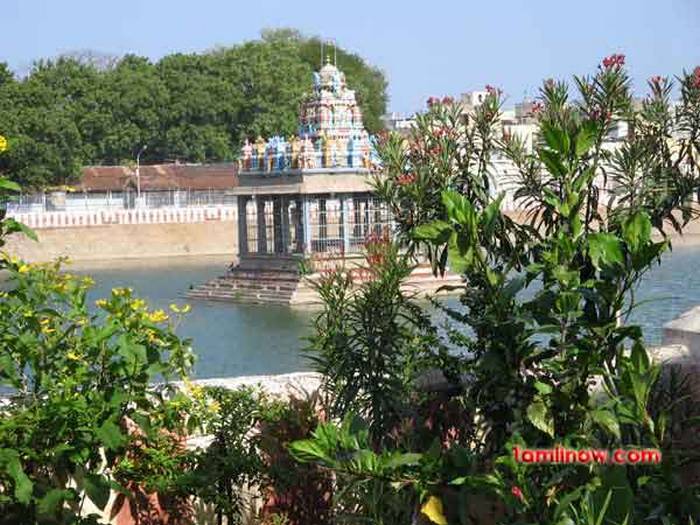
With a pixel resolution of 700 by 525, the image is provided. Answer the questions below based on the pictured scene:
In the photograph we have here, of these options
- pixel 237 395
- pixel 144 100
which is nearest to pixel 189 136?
pixel 144 100

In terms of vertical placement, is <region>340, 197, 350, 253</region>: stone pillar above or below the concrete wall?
above

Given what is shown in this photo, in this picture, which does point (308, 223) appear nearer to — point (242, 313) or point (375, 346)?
point (242, 313)

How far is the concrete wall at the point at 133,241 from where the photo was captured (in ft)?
131

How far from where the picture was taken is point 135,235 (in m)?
41.8

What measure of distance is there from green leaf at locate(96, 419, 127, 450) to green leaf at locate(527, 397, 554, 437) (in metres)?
1.32

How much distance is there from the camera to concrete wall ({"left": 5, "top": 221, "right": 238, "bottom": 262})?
39.9 metres

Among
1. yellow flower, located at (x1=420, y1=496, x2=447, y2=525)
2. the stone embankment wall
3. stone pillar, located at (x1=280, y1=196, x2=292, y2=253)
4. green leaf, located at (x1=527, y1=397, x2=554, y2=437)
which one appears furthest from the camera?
the stone embankment wall

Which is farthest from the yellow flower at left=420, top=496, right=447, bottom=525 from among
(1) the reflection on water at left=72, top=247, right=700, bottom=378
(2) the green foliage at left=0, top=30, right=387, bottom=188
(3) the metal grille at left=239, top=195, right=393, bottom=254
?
(2) the green foliage at left=0, top=30, right=387, bottom=188

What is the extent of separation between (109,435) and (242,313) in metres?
21.3

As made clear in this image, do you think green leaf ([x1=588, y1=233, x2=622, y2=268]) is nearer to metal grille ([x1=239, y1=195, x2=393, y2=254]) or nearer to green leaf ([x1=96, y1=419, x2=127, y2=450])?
green leaf ([x1=96, y1=419, x2=127, y2=450])

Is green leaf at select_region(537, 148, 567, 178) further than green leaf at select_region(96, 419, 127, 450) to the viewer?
No

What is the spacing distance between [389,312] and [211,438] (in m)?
0.89

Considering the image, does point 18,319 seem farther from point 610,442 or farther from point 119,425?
point 610,442

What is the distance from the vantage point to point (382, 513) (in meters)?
4.60
